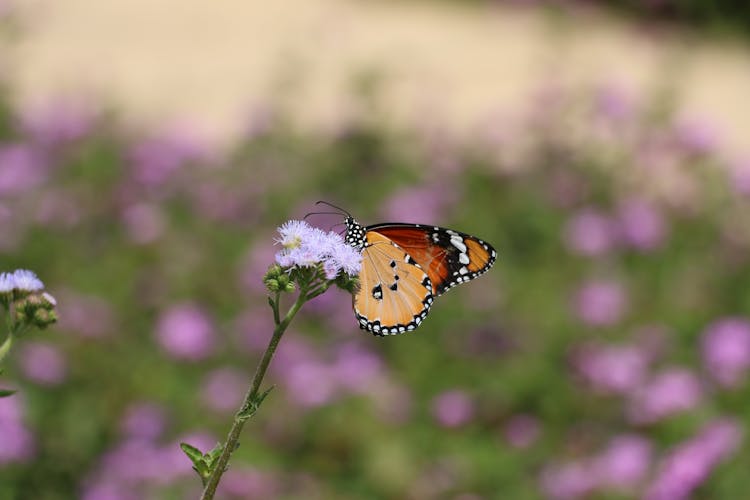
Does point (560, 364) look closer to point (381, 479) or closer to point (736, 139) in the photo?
point (381, 479)

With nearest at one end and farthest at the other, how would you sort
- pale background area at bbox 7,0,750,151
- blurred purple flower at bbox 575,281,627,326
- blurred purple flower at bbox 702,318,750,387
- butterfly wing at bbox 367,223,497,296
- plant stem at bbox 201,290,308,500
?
plant stem at bbox 201,290,308,500 → butterfly wing at bbox 367,223,497,296 → blurred purple flower at bbox 702,318,750,387 → blurred purple flower at bbox 575,281,627,326 → pale background area at bbox 7,0,750,151

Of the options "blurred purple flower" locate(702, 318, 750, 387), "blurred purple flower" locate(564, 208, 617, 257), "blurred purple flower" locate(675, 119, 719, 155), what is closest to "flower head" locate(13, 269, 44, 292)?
"blurred purple flower" locate(702, 318, 750, 387)

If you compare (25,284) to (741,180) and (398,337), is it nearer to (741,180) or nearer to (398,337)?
(398,337)

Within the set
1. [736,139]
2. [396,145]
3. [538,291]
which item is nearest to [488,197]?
[396,145]

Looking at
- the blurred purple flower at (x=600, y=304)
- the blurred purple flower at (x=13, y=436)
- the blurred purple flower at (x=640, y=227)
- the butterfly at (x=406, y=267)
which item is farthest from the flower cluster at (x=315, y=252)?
the blurred purple flower at (x=640, y=227)

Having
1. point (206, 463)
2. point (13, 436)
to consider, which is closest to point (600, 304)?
point (13, 436)

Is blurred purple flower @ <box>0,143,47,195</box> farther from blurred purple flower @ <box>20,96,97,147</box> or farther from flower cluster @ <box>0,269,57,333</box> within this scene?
flower cluster @ <box>0,269,57,333</box>

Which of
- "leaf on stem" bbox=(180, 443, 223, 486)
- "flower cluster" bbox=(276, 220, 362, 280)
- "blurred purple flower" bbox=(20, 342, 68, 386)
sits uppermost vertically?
"blurred purple flower" bbox=(20, 342, 68, 386)
